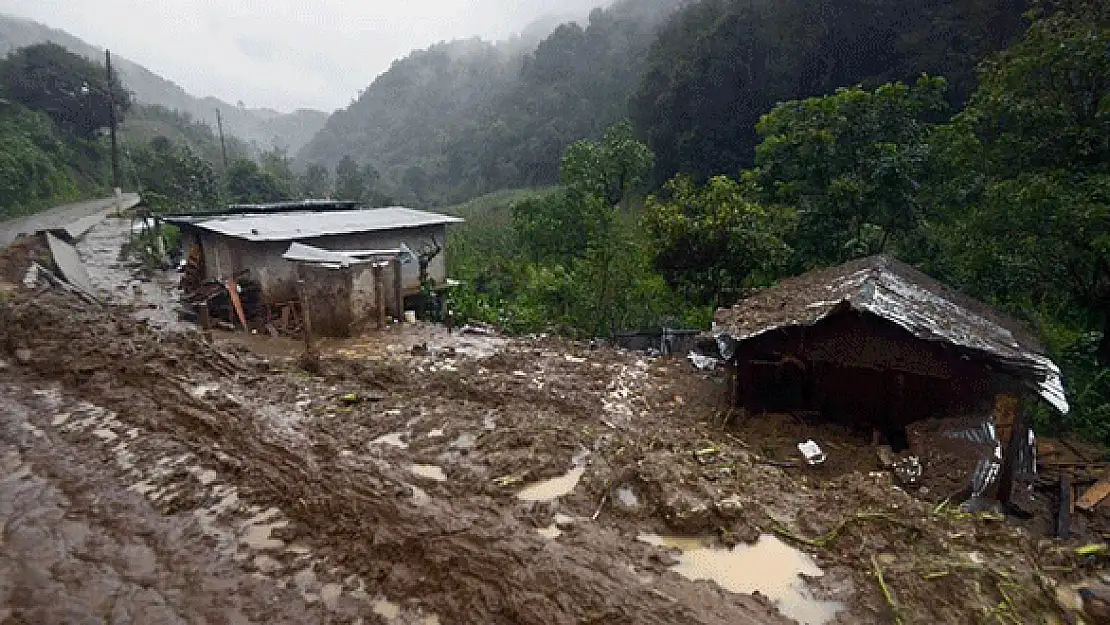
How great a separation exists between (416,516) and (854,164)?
13.1 meters

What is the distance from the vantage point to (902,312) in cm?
829

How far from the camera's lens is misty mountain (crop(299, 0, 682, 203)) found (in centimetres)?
5388

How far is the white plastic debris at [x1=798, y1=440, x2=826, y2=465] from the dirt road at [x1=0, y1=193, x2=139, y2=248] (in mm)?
24386

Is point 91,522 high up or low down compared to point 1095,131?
down

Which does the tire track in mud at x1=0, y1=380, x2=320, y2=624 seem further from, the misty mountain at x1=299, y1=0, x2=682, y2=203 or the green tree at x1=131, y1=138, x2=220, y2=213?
the misty mountain at x1=299, y1=0, x2=682, y2=203

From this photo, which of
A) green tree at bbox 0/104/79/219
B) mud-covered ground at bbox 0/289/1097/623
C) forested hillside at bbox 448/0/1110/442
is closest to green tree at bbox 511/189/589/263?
forested hillside at bbox 448/0/1110/442

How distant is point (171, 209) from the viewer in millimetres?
30344

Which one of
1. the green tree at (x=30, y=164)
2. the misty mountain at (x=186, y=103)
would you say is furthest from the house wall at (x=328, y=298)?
the misty mountain at (x=186, y=103)

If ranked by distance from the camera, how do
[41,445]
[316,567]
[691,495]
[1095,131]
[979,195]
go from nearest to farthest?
1. [316,567]
2. [691,495]
3. [41,445]
4. [1095,131]
5. [979,195]

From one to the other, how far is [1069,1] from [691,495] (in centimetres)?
1362

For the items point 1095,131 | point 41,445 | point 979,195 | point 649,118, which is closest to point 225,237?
point 41,445

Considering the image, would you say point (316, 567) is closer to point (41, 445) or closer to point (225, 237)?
point (41, 445)

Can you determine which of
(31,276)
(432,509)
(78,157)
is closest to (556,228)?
(31,276)

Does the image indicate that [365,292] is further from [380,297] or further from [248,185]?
A: [248,185]
